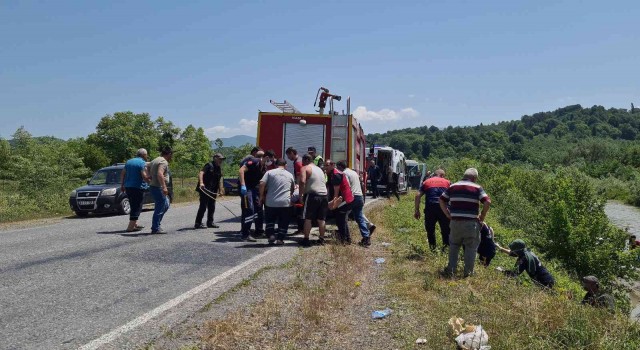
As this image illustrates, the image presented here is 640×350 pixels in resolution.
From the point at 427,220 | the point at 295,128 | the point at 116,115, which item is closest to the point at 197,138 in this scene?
the point at 116,115

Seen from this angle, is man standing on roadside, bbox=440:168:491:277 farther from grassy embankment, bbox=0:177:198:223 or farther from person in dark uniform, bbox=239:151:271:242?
grassy embankment, bbox=0:177:198:223

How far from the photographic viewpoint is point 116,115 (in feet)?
233

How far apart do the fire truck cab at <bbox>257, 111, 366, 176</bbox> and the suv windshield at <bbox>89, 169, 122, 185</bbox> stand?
5.93 metres

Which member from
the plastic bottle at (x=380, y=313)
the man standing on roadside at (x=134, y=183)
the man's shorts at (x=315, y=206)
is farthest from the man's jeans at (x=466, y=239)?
the man standing on roadside at (x=134, y=183)

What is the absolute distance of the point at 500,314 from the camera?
203 inches

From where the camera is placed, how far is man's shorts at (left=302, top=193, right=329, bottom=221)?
924 cm

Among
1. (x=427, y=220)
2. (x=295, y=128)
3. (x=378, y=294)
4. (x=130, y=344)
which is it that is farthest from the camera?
(x=295, y=128)

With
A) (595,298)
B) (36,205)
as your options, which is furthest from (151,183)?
(36,205)

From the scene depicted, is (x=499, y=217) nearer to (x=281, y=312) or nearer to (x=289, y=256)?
(x=289, y=256)

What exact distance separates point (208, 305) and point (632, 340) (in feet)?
13.6

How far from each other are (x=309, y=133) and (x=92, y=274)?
7.46 m

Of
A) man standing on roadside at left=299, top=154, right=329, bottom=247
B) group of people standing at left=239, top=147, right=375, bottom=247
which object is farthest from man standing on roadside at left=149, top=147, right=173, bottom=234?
man standing on roadside at left=299, top=154, right=329, bottom=247

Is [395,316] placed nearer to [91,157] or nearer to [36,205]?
[36,205]

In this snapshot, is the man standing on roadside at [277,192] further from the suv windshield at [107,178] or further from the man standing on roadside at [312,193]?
the suv windshield at [107,178]
